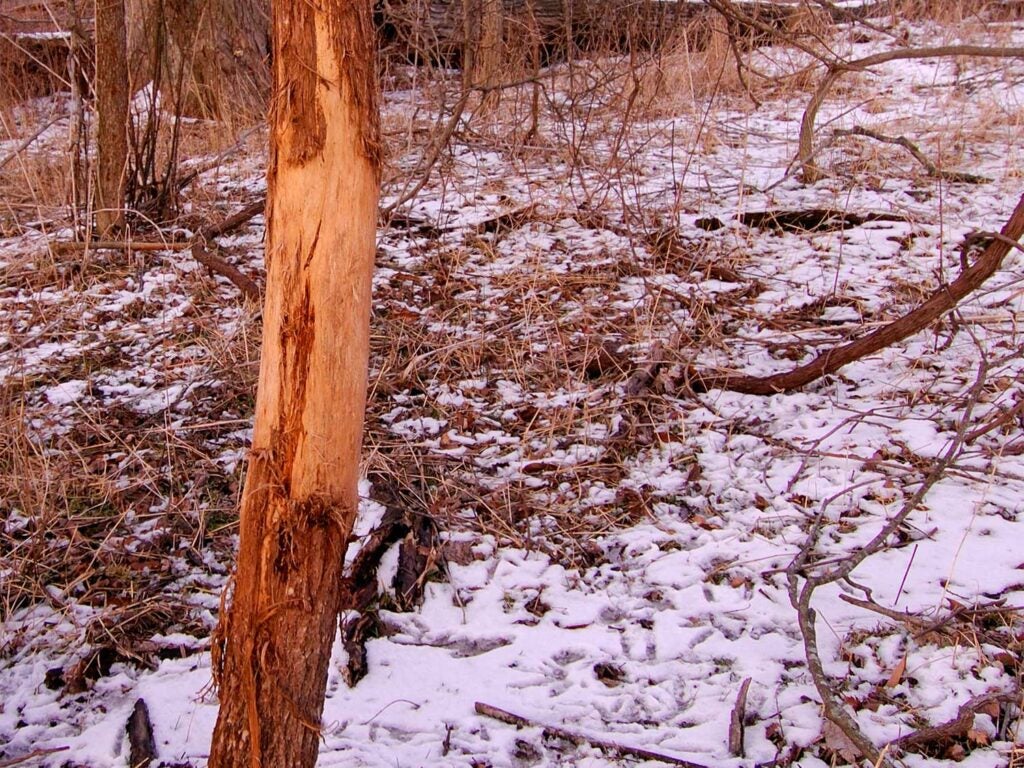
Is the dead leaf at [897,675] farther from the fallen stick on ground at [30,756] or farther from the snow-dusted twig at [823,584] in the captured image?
the fallen stick on ground at [30,756]

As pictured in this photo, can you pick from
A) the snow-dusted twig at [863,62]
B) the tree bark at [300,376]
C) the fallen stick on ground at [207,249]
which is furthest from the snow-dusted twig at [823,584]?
the fallen stick on ground at [207,249]

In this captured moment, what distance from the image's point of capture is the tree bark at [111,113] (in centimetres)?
452

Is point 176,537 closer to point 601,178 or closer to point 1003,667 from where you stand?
point 1003,667

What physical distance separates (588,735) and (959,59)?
6635 millimetres

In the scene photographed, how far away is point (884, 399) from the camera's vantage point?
3508mm

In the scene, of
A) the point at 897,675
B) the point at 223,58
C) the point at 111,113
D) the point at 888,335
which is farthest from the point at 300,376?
the point at 223,58

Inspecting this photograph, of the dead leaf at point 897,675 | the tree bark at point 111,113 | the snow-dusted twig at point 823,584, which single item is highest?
the tree bark at point 111,113

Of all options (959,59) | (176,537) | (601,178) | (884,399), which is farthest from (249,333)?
(959,59)

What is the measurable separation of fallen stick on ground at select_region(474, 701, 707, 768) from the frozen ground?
2 centimetres

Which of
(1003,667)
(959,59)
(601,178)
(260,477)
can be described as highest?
(959,59)

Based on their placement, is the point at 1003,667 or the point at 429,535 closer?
the point at 1003,667

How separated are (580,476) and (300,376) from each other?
1.57 m

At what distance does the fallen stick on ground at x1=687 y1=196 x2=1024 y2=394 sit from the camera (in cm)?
313

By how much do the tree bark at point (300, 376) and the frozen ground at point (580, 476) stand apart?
39 cm
